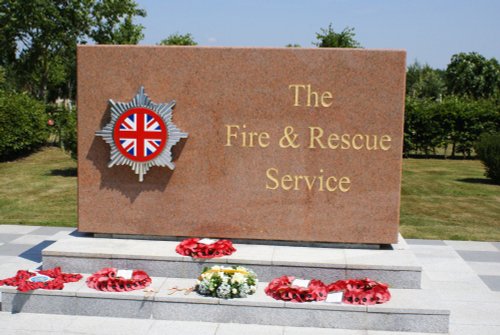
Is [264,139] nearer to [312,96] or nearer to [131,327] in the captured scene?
[312,96]

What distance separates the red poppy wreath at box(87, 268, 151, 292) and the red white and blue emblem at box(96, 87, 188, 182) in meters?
1.42

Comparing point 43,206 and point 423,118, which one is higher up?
point 423,118

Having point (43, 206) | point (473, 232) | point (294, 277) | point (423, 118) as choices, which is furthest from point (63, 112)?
point (294, 277)

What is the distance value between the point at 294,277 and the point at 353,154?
170 centimetres

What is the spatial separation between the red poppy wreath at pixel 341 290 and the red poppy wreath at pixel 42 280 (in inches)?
90.6

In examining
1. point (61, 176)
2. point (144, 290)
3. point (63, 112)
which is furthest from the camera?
point (63, 112)

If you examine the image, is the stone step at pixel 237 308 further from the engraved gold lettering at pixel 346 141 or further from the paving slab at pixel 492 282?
the engraved gold lettering at pixel 346 141

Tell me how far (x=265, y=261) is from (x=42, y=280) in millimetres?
2529

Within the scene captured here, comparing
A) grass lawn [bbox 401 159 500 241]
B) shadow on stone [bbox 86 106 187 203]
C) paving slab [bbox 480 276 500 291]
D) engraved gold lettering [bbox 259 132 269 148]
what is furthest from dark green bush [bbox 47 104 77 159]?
paving slab [bbox 480 276 500 291]

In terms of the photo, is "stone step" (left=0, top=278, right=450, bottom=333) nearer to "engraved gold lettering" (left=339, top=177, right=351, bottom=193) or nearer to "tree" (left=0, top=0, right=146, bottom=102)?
"engraved gold lettering" (left=339, top=177, right=351, bottom=193)

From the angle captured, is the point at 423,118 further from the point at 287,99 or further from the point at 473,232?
the point at 287,99

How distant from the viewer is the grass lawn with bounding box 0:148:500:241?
11.6 metres

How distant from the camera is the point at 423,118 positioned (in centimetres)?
2384

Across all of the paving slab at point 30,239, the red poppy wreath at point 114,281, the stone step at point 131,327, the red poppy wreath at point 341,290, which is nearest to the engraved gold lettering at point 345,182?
the red poppy wreath at point 341,290
